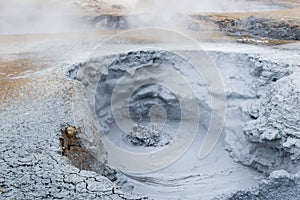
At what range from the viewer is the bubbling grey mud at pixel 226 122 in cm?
479

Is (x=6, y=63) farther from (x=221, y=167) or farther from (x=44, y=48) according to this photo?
(x=221, y=167)

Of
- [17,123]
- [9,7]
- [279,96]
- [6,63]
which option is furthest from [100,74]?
[9,7]

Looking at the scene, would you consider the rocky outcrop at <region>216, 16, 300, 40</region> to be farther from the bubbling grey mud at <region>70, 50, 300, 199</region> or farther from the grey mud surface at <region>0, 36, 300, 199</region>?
the grey mud surface at <region>0, 36, 300, 199</region>

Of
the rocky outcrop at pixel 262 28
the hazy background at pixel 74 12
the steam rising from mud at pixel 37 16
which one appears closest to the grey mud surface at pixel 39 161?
the rocky outcrop at pixel 262 28

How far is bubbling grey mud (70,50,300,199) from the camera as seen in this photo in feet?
15.7

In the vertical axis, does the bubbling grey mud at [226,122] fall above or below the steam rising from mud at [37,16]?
below

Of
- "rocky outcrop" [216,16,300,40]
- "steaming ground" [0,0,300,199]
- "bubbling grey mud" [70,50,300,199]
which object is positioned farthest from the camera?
"rocky outcrop" [216,16,300,40]

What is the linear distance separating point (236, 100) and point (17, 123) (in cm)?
384

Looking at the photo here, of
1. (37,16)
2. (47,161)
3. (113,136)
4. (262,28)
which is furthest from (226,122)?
(37,16)

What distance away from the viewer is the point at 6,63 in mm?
6504

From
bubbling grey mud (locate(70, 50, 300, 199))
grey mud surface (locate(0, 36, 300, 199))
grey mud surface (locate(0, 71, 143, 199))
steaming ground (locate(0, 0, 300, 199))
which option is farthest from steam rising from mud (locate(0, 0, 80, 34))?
grey mud surface (locate(0, 71, 143, 199))

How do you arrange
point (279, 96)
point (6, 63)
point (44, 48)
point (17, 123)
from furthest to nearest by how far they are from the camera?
1. point (44, 48)
2. point (6, 63)
3. point (279, 96)
4. point (17, 123)

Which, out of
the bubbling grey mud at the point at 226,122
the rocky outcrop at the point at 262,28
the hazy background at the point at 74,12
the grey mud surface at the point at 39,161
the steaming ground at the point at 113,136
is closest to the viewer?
the grey mud surface at the point at 39,161

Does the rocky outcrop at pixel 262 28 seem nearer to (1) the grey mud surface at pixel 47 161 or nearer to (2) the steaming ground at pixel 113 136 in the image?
(2) the steaming ground at pixel 113 136
